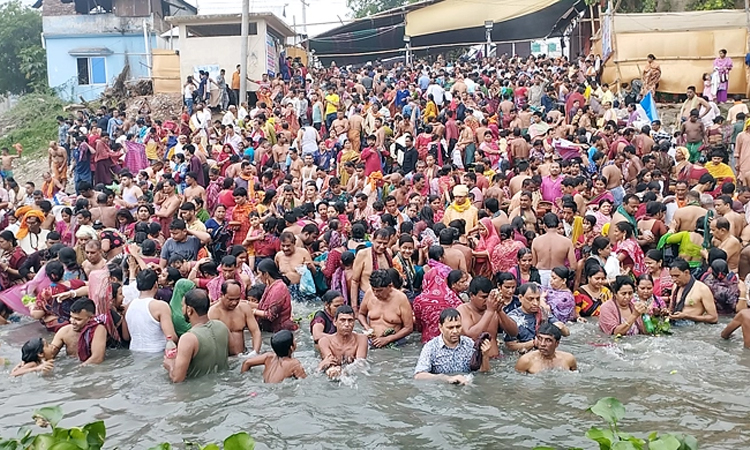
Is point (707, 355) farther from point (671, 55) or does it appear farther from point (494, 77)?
point (494, 77)

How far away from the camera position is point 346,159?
1391cm

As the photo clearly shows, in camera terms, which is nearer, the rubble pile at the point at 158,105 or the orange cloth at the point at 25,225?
the orange cloth at the point at 25,225

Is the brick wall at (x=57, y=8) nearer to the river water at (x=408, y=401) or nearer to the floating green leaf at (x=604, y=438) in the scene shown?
the river water at (x=408, y=401)

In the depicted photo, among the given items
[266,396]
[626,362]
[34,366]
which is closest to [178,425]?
[266,396]

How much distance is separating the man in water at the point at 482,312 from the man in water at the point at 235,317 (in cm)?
191

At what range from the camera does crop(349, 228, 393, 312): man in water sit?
7.66 metres

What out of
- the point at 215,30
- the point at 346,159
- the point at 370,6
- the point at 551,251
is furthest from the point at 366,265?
the point at 370,6

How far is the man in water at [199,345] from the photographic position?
19.6 feet

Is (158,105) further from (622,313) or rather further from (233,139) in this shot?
(622,313)

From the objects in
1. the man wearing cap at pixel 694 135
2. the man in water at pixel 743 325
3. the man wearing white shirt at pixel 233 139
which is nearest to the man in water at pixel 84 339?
the man in water at pixel 743 325

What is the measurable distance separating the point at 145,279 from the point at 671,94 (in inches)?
531

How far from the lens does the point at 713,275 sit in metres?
7.65

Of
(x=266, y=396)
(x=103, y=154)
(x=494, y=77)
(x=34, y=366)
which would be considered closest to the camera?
(x=266, y=396)

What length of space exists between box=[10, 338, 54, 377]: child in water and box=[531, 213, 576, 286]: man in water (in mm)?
4888
